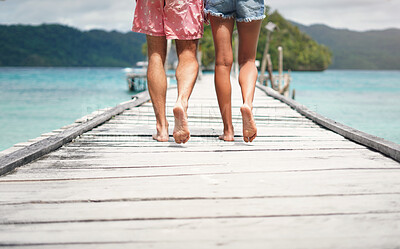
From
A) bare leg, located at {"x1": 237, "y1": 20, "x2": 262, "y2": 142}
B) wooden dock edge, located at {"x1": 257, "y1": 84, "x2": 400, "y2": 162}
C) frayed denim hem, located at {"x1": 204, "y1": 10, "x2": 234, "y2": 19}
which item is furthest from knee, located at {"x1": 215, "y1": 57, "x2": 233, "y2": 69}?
wooden dock edge, located at {"x1": 257, "y1": 84, "x2": 400, "y2": 162}

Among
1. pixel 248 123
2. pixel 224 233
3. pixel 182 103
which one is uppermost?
pixel 182 103

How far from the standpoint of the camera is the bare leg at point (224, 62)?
2582 mm

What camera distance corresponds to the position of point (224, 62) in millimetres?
2654

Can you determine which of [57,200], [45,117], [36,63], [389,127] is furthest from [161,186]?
[36,63]

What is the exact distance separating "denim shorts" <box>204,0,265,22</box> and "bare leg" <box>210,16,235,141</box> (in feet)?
0.18

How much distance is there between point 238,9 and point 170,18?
48cm

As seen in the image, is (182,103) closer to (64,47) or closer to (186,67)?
(186,67)

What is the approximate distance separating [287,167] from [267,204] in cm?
56

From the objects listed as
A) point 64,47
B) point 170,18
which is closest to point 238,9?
point 170,18

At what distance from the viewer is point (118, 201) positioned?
1396 millimetres

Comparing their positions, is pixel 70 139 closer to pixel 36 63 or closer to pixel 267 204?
pixel 267 204

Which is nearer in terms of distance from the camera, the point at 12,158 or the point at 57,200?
the point at 57,200

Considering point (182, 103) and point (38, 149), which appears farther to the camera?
point (182, 103)

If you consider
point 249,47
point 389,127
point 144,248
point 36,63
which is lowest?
point 389,127
